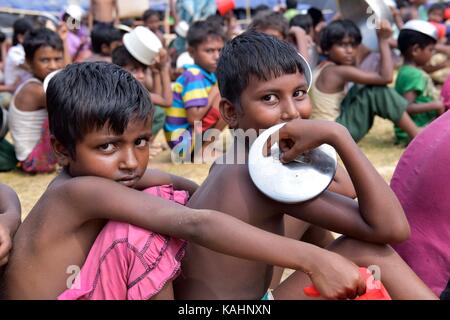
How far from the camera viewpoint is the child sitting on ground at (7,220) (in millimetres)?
1751

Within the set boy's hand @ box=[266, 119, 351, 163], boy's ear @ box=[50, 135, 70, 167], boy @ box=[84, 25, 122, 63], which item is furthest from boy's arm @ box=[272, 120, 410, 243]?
boy @ box=[84, 25, 122, 63]

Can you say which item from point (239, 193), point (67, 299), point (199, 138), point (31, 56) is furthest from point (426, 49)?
point (67, 299)

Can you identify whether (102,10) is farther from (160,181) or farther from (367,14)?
(160,181)

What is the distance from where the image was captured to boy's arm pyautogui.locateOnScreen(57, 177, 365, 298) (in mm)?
1557

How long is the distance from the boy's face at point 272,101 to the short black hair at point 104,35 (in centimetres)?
422

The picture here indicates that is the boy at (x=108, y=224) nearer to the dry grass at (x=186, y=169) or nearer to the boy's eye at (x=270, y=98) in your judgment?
the boy's eye at (x=270, y=98)

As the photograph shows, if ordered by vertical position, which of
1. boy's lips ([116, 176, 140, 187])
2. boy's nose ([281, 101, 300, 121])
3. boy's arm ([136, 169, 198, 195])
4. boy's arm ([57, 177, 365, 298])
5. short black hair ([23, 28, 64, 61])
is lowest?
short black hair ([23, 28, 64, 61])

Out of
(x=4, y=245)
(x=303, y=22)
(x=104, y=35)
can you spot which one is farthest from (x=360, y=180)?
(x=303, y=22)

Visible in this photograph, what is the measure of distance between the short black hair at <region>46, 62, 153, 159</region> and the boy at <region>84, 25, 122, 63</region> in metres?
4.10

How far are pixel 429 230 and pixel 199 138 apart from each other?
298 centimetres

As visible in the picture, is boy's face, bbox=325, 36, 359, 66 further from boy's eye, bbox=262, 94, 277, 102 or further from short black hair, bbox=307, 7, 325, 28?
boy's eye, bbox=262, 94, 277, 102

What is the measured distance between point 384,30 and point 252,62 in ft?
10.6

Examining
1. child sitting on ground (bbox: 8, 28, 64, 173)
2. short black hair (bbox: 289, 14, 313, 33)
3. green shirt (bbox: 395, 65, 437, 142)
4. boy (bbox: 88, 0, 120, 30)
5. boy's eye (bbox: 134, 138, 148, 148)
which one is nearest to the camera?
boy's eye (bbox: 134, 138, 148, 148)

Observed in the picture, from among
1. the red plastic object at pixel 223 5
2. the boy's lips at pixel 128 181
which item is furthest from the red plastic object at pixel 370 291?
the red plastic object at pixel 223 5
